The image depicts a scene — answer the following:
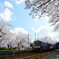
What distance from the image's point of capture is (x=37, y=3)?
8680 millimetres

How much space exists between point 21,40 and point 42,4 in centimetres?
4218

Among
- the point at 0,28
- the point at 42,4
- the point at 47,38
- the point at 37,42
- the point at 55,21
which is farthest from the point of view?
the point at 47,38

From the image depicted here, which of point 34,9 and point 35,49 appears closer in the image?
point 34,9

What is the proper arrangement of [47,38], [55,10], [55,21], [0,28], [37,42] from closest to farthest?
[55,10] → [55,21] → [0,28] → [37,42] → [47,38]

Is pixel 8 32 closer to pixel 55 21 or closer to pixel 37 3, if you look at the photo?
pixel 55 21

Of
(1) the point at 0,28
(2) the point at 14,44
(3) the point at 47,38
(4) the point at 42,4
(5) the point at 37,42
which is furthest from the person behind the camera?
(3) the point at 47,38

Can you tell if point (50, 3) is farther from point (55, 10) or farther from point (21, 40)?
point (21, 40)

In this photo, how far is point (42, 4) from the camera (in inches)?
340

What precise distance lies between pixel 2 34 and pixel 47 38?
46.0 meters

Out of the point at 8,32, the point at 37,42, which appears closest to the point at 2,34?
the point at 8,32

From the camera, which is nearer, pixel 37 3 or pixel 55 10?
pixel 37 3

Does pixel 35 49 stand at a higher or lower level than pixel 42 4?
lower

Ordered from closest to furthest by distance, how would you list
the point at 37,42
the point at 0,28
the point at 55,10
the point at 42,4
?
the point at 42,4, the point at 55,10, the point at 0,28, the point at 37,42

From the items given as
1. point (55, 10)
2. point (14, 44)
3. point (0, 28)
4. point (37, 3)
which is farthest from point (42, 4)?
point (14, 44)
